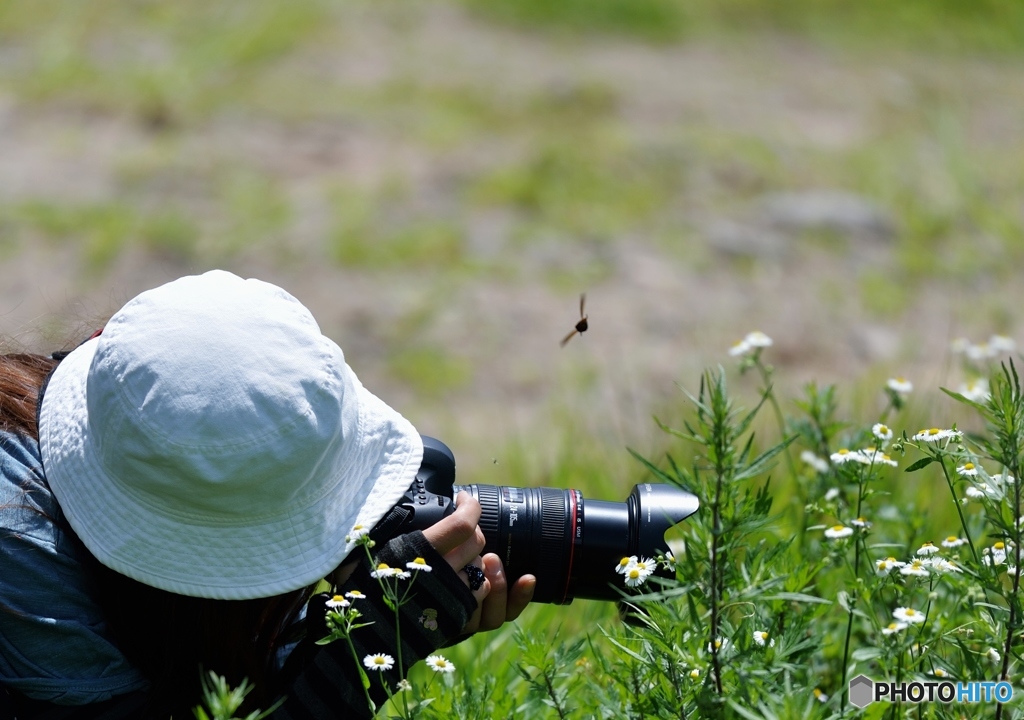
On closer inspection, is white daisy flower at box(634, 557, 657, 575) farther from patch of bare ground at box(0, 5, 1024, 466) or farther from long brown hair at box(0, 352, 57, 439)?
patch of bare ground at box(0, 5, 1024, 466)

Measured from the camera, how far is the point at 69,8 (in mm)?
7016

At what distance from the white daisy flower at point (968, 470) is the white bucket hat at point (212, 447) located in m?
0.72

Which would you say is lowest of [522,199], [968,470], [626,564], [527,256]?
[527,256]

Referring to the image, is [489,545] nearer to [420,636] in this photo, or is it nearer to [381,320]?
[420,636]

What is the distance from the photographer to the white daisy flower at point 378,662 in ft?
4.64

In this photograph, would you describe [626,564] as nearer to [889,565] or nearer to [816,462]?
[889,565]

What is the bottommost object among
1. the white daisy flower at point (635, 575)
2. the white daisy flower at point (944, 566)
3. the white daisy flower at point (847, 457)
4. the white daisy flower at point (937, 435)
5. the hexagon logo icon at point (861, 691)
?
the hexagon logo icon at point (861, 691)

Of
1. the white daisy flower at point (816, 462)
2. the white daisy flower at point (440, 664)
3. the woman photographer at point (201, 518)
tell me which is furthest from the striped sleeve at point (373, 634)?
the white daisy flower at point (816, 462)

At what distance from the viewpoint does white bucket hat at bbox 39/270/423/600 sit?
1372 millimetres

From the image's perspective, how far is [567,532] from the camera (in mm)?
1783

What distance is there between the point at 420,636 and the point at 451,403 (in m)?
2.31

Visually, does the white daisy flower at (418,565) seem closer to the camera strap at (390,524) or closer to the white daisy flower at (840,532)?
the camera strap at (390,524)

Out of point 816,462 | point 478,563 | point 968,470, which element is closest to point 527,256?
point 816,462

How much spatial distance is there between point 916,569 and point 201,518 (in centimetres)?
88
